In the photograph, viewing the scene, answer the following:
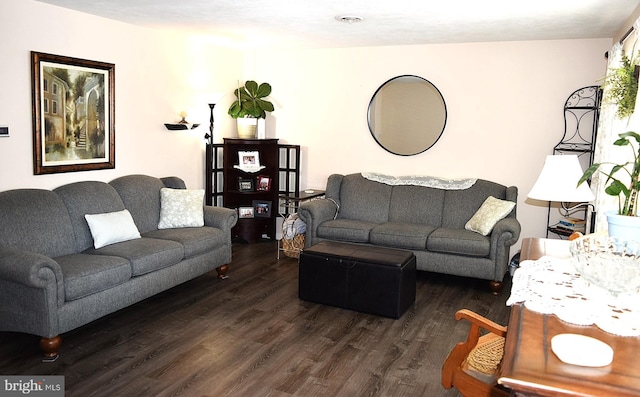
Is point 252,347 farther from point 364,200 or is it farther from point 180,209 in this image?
point 364,200

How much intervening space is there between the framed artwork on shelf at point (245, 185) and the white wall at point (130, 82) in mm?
455

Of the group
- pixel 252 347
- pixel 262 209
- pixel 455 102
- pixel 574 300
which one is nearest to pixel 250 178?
pixel 262 209

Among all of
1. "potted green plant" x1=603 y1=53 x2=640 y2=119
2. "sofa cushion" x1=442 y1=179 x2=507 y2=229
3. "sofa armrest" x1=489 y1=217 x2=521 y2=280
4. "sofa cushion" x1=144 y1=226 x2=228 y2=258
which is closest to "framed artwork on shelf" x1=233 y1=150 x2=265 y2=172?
"sofa cushion" x1=144 y1=226 x2=228 y2=258

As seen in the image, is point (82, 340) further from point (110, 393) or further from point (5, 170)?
point (5, 170)

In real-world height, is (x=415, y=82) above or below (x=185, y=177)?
above

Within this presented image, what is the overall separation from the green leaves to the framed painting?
1743mm

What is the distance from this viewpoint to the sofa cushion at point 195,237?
4.57m

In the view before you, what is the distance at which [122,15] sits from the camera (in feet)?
15.3

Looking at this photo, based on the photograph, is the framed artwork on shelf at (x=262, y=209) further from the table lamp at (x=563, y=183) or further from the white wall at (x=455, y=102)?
the table lamp at (x=563, y=183)

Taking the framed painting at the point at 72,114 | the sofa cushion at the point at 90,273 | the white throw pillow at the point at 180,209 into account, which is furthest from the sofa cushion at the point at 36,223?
the white throw pillow at the point at 180,209

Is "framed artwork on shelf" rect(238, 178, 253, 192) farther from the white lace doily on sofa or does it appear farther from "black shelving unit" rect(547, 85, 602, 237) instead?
"black shelving unit" rect(547, 85, 602, 237)

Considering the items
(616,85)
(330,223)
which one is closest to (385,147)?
(330,223)

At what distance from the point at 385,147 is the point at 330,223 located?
1.24 m

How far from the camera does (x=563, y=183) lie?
2770 millimetres
